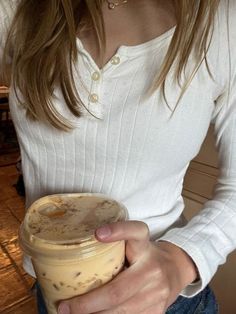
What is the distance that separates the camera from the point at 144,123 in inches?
20.0

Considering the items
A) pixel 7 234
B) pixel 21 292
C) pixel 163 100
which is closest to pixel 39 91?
pixel 163 100

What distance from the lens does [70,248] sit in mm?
362

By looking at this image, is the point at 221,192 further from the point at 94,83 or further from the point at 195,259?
the point at 94,83

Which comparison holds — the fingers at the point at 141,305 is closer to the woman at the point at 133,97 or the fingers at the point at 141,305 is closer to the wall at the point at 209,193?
the woman at the point at 133,97

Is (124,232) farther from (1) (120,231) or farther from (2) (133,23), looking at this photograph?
(2) (133,23)

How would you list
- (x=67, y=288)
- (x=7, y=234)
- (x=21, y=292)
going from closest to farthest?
(x=67, y=288) → (x=21, y=292) → (x=7, y=234)

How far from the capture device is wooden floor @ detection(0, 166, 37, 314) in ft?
5.53

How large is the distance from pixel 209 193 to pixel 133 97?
77 centimetres

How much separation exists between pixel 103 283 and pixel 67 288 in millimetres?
42

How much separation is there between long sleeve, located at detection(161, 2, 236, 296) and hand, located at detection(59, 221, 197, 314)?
Answer: 54 mm

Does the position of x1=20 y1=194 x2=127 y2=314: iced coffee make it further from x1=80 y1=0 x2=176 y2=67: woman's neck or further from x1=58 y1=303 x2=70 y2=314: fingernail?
x1=80 y1=0 x2=176 y2=67: woman's neck

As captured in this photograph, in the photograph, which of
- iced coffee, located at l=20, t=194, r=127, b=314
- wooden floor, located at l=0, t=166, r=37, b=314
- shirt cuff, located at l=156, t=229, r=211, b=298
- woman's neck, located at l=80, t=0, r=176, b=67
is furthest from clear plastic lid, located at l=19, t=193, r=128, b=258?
wooden floor, located at l=0, t=166, r=37, b=314

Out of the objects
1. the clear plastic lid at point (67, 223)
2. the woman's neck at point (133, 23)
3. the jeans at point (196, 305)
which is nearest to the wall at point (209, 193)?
the jeans at point (196, 305)

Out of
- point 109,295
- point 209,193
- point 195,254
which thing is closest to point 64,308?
point 109,295
